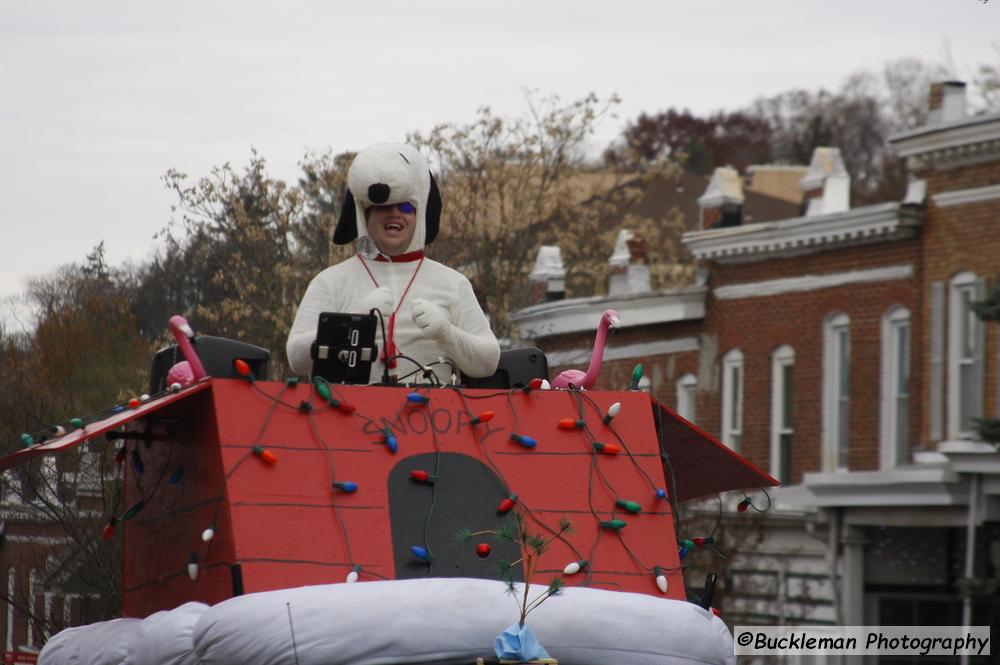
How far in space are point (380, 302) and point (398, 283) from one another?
227 mm

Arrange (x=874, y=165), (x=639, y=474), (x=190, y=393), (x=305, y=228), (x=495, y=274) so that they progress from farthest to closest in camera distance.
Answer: (x=874, y=165), (x=495, y=274), (x=305, y=228), (x=639, y=474), (x=190, y=393)

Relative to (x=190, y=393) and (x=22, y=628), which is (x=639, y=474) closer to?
(x=190, y=393)

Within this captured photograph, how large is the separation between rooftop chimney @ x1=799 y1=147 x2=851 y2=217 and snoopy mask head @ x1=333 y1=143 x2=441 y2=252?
20510mm

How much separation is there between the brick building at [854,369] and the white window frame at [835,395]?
1.1 inches

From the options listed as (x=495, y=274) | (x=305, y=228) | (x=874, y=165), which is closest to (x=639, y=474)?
(x=305, y=228)

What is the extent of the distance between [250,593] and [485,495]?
106 centimetres

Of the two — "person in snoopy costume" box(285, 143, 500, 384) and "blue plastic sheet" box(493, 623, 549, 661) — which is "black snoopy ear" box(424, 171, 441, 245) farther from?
"blue plastic sheet" box(493, 623, 549, 661)

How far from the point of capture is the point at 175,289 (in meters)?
24.2

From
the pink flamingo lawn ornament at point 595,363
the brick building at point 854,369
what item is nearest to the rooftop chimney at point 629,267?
the brick building at point 854,369

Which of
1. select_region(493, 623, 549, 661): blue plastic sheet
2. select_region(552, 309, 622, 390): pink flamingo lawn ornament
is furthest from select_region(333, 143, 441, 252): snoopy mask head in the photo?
select_region(493, 623, 549, 661): blue plastic sheet

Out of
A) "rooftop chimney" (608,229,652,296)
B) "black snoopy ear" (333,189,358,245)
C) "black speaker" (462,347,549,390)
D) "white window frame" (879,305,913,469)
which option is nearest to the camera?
"black speaker" (462,347,549,390)

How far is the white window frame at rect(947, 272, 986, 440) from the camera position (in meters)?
25.4

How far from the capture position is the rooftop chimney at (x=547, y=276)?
31.2 meters

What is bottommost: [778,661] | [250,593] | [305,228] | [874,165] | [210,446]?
[778,661]
